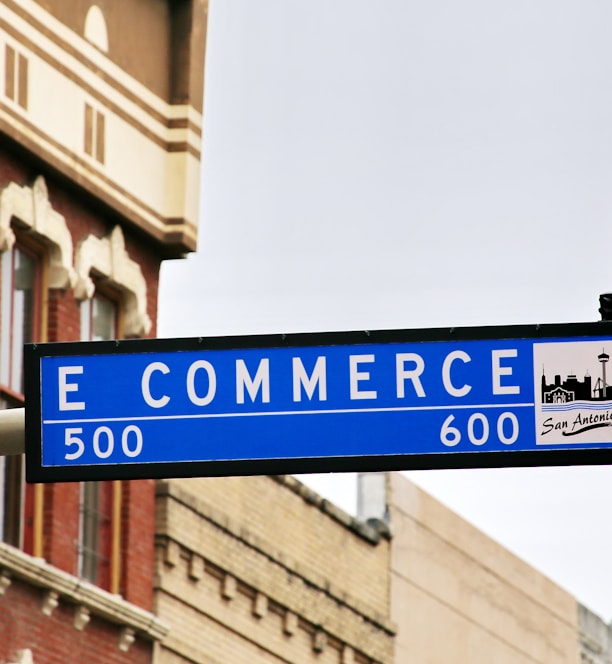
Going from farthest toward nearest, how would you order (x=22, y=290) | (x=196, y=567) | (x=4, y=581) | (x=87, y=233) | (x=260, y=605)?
1. (x=260, y=605)
2. (x=196, y=567)
3. (x=87, y=233)
4. (x=22, y=290)
5. (x=4, y=581)

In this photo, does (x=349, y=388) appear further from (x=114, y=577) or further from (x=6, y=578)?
(x=114, y=577)

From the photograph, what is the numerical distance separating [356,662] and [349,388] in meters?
18.2

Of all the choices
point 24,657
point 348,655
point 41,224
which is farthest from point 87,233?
point 348,655

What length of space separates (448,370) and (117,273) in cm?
1394

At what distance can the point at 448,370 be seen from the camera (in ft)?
23.6

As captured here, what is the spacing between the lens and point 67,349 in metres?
7.44

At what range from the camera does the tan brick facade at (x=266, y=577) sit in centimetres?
2130

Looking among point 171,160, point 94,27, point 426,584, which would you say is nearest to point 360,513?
point 426,584

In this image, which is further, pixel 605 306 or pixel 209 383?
pixel 209 383

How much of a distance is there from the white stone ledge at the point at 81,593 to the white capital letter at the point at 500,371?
1132cm

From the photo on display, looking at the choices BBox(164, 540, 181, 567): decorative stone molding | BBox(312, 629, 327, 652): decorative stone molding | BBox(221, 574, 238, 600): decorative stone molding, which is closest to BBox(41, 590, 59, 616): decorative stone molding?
BBox(164, 540, 181, 567): decorative stone molding

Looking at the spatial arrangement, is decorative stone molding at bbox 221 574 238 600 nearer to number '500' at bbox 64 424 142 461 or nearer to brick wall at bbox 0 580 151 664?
brick wall at bbox 0 580 151 664

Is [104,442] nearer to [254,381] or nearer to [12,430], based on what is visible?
[12,430]

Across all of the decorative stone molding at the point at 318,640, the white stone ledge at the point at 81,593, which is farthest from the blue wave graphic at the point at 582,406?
the decorative stone molding at the point at 318,640
